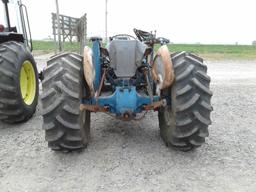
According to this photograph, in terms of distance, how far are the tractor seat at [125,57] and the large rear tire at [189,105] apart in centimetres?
54

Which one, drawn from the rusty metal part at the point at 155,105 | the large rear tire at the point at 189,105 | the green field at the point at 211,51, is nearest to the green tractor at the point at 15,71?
the rusty metal part at the point at 155,105

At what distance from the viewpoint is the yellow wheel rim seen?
5.85 metres

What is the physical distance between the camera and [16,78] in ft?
16.3

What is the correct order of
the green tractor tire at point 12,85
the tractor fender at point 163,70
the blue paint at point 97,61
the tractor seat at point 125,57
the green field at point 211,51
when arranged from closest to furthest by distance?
the tractor fender at point 163,70
the blue paint at point 97,61
the tractor seat at point 125,57
the green tractor tire at point 12,85
the green field at point 211,51

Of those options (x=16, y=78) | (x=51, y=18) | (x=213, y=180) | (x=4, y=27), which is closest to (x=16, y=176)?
(x=16, y=78)

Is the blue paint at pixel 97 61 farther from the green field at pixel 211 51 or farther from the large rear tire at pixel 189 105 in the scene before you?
the green field at pixel 211 51

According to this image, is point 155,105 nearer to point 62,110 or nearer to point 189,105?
point 189,105

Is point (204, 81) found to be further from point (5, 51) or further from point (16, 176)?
point (5, 51)

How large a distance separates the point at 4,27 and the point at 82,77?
2579mm

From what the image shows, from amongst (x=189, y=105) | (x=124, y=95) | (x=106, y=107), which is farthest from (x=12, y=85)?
(x=189, y=105)

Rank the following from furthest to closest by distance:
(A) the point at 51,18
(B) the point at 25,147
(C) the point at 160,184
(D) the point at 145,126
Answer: (A) the point at 51,18 < (D) the point at 145,126 < (B) the point at 25,147 < (C) the point at 160,184

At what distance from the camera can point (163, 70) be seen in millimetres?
4148

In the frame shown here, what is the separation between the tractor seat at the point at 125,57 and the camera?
4.47m

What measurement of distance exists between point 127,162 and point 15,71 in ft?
7.33
